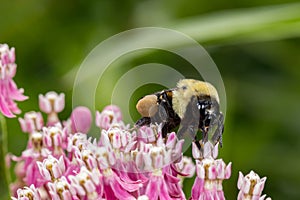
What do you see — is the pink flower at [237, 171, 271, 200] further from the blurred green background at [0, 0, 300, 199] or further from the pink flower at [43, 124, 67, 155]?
the blurred green background at [0, 0, 300, 199]

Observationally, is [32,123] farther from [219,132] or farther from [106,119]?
[219,132]

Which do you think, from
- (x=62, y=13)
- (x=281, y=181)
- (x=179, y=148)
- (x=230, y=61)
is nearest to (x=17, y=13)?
(x=62, y=13)

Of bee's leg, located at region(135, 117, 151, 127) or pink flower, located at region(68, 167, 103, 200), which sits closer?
pink flower, located at region(68, 167, 103, 200)

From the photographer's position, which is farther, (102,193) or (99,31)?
(99,31)

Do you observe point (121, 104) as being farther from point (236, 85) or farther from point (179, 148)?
point (179, 148)

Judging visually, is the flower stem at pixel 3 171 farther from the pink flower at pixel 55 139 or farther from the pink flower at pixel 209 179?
the pink flower at pixel 209 179

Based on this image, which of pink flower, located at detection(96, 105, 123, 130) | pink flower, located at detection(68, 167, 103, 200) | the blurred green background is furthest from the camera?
the blurred green background

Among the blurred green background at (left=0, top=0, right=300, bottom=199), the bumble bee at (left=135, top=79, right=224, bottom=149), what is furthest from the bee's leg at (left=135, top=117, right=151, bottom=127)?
the blurred green background at (left=0, top=0, right=300, bottom=199)
